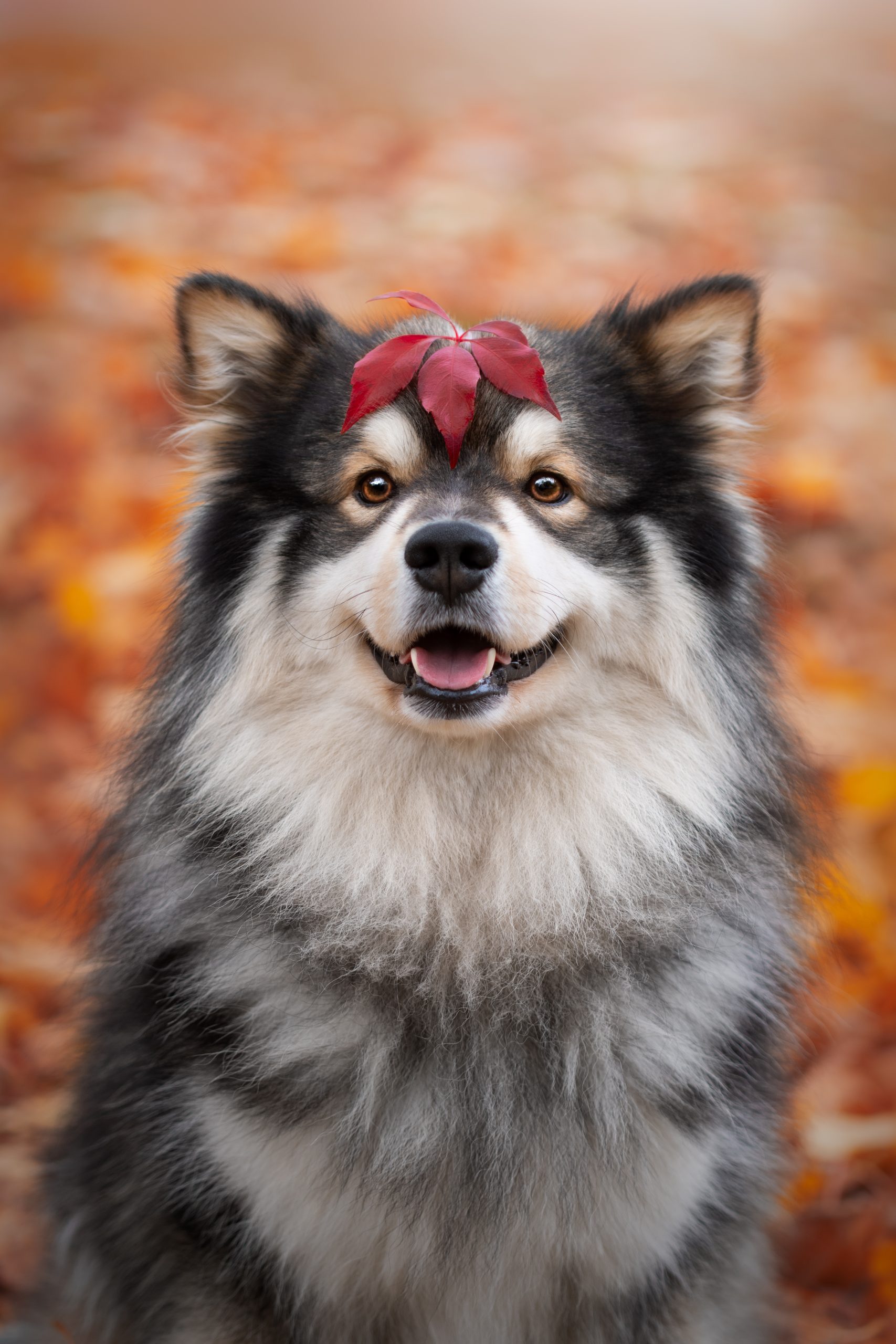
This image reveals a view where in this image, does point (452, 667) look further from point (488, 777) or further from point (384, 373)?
point (384, 373)

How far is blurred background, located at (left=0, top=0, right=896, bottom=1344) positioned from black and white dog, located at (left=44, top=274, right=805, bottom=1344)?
179cm

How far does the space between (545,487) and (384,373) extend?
1.33 feet


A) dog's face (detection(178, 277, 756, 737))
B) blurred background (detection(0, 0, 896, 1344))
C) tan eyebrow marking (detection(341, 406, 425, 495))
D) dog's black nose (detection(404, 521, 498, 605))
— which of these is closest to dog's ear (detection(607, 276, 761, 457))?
dog's face (detection(178, 277, 756, 737))

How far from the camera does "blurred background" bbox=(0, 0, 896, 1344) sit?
4.50 m

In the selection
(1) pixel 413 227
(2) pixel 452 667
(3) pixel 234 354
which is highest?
(1) pixel 413 227

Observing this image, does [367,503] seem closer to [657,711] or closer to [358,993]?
[657,711]

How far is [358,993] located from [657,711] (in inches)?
33.3

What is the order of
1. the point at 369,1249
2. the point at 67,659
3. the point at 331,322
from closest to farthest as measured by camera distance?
the point at 369,1249 < the point at 331,322 < the point at 67,659

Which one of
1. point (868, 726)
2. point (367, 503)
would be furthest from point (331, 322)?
point (868, 726)

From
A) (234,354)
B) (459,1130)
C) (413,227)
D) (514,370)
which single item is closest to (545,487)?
(514,370)

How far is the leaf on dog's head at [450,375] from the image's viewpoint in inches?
84.4

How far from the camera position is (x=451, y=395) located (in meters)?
2.14

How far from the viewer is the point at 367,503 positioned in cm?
229

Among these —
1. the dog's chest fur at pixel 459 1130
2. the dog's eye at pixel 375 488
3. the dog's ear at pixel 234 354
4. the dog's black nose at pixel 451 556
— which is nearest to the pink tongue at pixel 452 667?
the dog's black nose at pixel 451 556
